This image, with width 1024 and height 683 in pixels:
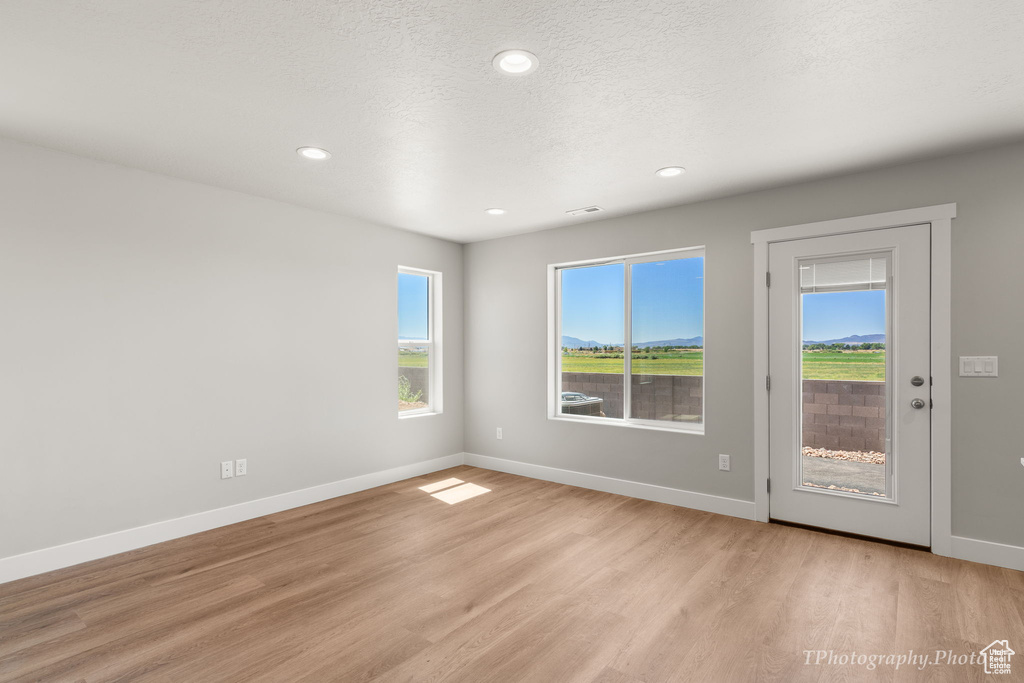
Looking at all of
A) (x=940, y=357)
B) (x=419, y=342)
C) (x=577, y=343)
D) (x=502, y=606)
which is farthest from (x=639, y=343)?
(x=502, y=606)

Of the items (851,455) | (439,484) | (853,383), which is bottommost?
(439,484)

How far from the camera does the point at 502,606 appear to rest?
255 centimetres

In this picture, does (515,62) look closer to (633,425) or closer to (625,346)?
(625,346)

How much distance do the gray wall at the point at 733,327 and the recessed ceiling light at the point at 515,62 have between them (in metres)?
2.44

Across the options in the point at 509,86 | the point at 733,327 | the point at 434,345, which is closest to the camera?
the point at 509,86

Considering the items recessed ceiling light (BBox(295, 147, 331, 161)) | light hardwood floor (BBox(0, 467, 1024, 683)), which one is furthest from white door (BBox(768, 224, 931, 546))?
recessed ceiling light (BBox(295, 147, 331, 161))

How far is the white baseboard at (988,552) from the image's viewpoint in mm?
2920

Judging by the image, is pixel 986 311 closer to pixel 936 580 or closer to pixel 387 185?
pixel 936 580

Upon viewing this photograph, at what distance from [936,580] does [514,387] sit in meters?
3.50

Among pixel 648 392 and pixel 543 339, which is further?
pixel 543 339

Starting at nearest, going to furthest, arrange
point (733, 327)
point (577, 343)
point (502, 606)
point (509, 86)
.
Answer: point (509, 86)
point (502, 606)
point (733, 327)
point (577, 343)

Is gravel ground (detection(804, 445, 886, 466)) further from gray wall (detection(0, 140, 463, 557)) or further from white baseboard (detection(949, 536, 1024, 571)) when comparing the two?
gray wall (detection(0, 140, 463, 557))

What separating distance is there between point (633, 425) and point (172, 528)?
3.61m

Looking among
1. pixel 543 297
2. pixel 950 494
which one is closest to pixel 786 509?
pixel 950 494
